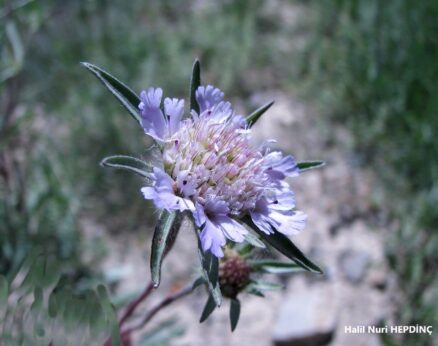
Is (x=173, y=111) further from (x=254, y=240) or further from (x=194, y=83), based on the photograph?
(x=254, y=240)

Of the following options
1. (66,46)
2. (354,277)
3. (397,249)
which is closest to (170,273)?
(354,277)

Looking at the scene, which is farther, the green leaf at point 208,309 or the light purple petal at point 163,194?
the green leaf at point 208,309

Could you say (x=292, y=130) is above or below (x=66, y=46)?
below

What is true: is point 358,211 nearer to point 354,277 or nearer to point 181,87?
point 354,277

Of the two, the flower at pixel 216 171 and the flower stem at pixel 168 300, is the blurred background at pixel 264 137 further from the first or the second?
the flower at pixel 216 171

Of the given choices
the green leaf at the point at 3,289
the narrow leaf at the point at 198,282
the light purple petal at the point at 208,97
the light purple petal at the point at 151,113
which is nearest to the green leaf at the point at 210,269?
the narrow leaf at the point at 198,282

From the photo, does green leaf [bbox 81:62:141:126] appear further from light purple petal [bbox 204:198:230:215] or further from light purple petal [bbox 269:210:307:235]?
light purple petal [bbox 269:210:307:235]

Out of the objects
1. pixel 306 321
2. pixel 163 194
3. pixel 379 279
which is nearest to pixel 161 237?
pixel 163 194
